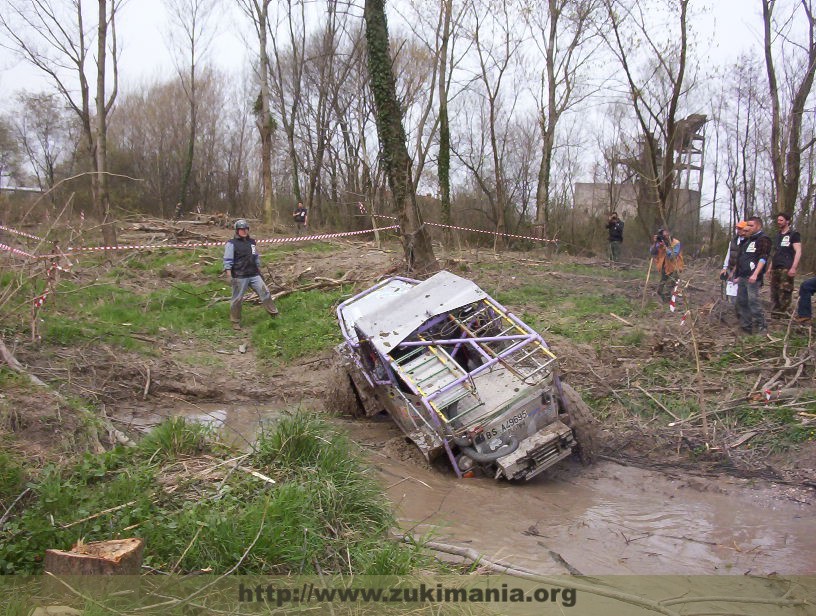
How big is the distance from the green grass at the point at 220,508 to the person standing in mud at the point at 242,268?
23.4 feet

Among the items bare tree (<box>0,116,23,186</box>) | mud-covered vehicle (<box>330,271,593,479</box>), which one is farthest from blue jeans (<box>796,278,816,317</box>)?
bare tree (<box>0,116,23,186</box>)

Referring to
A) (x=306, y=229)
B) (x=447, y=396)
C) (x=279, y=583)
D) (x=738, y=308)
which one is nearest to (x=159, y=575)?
(x=279, y=583)

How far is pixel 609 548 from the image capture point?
5.08 metres

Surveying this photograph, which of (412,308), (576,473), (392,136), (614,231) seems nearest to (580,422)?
(576,473)

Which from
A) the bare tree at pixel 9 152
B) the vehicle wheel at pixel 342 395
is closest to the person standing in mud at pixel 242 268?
the vehicle wheel at pixel 342 395

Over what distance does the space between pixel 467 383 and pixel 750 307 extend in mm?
5600

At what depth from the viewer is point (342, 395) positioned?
844cm

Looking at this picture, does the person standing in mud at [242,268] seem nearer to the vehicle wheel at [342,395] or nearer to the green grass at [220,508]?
the vehicle wheel at [342,395]

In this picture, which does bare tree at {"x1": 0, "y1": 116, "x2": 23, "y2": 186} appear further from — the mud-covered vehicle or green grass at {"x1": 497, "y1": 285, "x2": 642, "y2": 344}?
the mud-covered vehicle

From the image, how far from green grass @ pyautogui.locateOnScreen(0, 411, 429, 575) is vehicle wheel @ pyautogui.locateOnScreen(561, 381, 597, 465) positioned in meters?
2.59

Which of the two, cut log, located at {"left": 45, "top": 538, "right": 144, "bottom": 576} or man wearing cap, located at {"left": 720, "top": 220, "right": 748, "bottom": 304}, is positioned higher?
man wearing cap, located at {"left": 720, "top": 220, "right": 748, "bottom": 304}

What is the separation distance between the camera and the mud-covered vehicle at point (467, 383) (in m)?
6.21

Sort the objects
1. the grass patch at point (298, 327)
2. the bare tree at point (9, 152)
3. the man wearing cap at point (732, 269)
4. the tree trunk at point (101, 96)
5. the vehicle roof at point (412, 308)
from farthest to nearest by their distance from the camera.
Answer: the bare tree at point (9, 152) < the tree trunk at point (101, 96) < the grass patch at point (298, 327) < the man wearing cap at point (732, 269) < the vehicle roof at point (412, 308)

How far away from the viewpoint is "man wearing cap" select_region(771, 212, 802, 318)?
9.88 m
